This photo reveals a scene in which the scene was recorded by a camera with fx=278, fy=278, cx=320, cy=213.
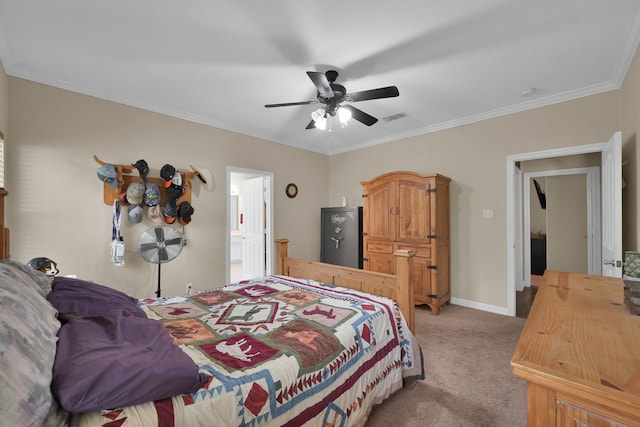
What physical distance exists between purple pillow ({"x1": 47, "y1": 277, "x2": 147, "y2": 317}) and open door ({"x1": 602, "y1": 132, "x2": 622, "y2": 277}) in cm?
339

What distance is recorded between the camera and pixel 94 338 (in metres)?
1.07

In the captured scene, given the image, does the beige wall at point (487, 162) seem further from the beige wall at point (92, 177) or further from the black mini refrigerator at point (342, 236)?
the beige wall at point (92, 177)

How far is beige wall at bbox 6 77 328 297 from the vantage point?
250 centimetres

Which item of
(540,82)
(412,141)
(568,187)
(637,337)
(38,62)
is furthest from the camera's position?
(568,187)

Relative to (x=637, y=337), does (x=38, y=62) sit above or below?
above

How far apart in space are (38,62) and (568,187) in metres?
7.22

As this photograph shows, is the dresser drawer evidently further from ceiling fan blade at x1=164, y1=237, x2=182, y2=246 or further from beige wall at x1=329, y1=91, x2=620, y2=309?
ceiling fan blade at x1=164, y1=237, x2=182, y2=246

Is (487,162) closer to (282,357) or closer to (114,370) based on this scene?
(282,357)

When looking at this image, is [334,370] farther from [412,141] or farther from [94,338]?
[412,141]

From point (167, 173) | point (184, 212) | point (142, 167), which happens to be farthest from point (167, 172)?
point (184, 212)

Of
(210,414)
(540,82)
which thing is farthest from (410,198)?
(210,414)

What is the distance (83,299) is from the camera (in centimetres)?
142

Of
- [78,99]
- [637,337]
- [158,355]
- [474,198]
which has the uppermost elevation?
[78,99]

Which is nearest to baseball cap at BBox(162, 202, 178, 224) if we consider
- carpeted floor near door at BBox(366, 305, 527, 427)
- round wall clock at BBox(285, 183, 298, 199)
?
round wall clock at BBox(285, 183, 298, 199)
